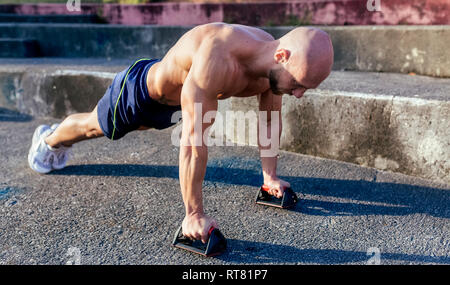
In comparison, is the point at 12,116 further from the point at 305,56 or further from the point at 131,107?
the point at 305,56

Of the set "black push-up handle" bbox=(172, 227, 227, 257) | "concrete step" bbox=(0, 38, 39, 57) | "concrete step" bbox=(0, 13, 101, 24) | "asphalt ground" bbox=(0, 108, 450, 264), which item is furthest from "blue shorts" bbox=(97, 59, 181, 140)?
"concrete step" bbox=(0, 13, 101, 24)

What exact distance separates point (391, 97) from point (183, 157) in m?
1.31

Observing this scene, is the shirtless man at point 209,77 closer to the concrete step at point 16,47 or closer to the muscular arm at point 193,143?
the muscular arm at point 193,143

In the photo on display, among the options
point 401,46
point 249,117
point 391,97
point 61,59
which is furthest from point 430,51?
point 61,59

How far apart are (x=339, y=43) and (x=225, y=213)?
1999mm

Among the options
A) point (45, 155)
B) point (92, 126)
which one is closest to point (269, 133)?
point (92, 126)

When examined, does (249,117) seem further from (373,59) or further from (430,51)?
(430,51)

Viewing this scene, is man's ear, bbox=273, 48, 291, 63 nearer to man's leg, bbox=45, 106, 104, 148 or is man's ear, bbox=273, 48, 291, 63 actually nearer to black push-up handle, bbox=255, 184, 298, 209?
black push-up handle, bbox=255, 184, 298, 209

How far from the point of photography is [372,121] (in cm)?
243

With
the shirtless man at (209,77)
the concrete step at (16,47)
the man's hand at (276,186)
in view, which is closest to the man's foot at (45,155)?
the shirtless man at (209,77)

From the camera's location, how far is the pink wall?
3453mm

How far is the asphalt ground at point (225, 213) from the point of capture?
67.7 inches
